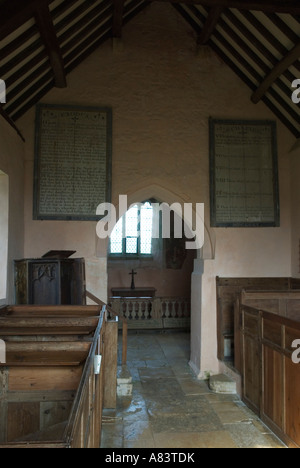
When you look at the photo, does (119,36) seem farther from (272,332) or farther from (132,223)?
(132,223)

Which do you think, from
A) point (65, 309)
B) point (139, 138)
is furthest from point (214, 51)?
point (65, 309)

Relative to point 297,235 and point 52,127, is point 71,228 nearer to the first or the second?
point 52,127

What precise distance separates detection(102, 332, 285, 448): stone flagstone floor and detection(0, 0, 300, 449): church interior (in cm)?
3

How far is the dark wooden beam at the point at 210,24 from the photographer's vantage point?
4863 millimetres

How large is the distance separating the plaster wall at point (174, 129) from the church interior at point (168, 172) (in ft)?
0.07

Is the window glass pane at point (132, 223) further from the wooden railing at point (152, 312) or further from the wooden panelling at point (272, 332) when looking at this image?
the wooden panelling at point (272, 332)

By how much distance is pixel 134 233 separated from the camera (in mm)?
10078

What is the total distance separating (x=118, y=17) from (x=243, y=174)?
2.71 metres

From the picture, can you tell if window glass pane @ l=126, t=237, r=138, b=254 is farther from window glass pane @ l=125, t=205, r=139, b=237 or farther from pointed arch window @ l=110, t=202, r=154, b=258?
window glass pane @ l=125, t=205, r=139, b=237

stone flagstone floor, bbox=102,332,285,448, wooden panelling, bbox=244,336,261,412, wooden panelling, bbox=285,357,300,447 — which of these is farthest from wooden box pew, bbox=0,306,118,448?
wooden panelling, bbox=244,336,261,412

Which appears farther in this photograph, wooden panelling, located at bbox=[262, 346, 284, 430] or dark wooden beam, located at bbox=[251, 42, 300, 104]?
dark wooden beam, located at bbox=[251, 42, 300, 104]

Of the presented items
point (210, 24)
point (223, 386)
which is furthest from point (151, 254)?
point (210, 24)

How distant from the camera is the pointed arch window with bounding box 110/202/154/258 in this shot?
9.98m

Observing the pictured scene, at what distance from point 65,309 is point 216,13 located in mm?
4043
